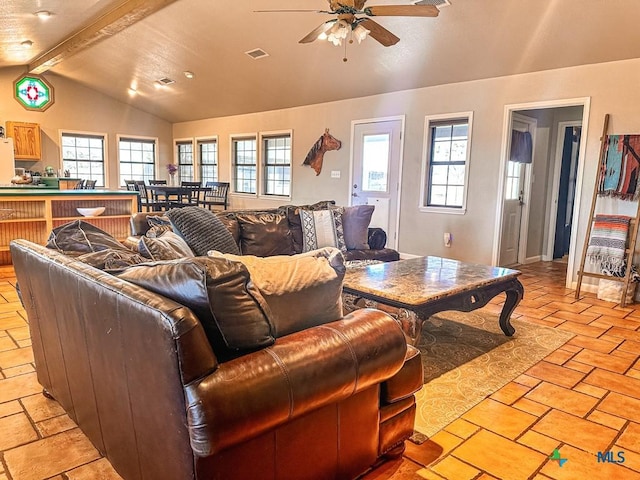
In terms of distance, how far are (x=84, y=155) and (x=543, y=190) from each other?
Answer: 8917mm

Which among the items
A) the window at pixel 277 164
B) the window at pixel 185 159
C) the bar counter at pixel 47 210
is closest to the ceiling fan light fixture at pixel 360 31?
the bar counter at pixel 47 210

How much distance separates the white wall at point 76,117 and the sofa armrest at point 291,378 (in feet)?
30.7

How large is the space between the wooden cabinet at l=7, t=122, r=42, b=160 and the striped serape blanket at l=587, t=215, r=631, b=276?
30.7ft

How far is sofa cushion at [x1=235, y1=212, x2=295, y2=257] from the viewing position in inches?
153

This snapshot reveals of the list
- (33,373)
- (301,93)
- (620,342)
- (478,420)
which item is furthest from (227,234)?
(301,93)

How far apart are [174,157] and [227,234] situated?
8.27 metres

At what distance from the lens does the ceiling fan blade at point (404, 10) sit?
3100mm

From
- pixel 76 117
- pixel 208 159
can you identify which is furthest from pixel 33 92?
pixel 208 159

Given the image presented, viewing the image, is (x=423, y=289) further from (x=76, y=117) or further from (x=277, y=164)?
(x=76, y=117)

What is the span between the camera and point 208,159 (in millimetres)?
9906

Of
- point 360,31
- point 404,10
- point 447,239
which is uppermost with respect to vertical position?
point 404,10

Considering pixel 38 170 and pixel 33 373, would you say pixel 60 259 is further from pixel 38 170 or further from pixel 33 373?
pixel 38 170

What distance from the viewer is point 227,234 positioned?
125 inches

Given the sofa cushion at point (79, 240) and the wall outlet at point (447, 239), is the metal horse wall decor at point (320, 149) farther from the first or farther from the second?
the sofa cushion at point (79, 240)
